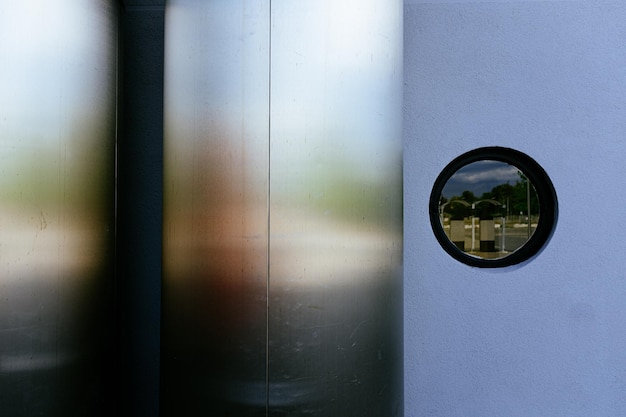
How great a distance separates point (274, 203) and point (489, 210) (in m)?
1.98

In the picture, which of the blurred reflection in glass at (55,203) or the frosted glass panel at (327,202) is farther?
the frosted glass panel at (327,202)

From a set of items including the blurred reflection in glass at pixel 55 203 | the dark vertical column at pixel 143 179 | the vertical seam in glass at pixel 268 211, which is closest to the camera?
the blurred reflection in glass at pixel 55 203

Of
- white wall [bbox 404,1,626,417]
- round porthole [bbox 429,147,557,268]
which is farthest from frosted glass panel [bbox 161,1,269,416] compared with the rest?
round porthole [bbox 429,147,557,268]

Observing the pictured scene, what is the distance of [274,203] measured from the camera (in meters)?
1.87

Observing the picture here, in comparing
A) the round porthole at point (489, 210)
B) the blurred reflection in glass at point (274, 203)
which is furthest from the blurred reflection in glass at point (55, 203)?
the round porthole at point (489, 210)

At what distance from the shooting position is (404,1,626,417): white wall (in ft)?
9.75

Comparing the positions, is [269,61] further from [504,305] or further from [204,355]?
[504,305]

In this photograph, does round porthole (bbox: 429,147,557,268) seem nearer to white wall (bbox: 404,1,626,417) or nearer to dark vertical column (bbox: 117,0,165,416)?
white wall (bbox: 404,1,626,417)

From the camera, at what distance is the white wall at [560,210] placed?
9.75 feet

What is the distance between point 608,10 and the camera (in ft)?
9.80

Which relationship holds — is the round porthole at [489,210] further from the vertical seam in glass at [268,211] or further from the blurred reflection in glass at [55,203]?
the blurred reflection in glass at [55,203]

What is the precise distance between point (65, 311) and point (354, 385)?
147 cm

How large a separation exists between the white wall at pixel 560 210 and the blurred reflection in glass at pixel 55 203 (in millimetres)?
1996

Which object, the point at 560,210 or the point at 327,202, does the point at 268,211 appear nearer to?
the point at 327,202
